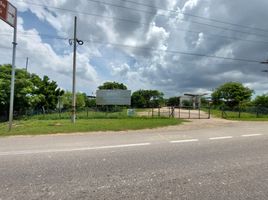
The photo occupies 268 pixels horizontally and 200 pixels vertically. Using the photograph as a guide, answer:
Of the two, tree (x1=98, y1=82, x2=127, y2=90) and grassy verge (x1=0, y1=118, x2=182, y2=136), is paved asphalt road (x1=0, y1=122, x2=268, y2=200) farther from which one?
tree (x1=98, y1=82, x2=127, y2=90)

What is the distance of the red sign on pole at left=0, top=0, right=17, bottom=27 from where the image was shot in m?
12.0

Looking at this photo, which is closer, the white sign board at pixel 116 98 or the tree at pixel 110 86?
the white sign board at pixel 116 98

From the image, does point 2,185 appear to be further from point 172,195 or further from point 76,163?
point 172,195

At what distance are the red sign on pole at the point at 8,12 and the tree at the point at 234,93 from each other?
2508 inches

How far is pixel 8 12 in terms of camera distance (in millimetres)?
12461

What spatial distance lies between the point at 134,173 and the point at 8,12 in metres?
11.7

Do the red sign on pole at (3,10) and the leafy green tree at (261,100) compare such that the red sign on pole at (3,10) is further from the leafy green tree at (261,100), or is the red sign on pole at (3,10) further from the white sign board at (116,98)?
the leafy green tree at (261,100)

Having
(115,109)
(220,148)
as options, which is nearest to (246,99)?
(115,109)

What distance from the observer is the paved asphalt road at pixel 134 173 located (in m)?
3.90

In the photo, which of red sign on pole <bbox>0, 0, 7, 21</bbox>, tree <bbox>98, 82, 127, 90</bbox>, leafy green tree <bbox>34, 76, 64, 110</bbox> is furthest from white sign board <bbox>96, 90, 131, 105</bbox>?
tree <bbox>98, 82, 127, 90</bbox>

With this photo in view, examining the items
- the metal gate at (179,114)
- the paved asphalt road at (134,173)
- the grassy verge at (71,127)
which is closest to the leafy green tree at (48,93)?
the metal gate at (179,114)

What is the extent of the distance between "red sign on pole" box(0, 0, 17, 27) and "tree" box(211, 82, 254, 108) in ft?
209

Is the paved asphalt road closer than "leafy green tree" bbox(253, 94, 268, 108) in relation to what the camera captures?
Yes

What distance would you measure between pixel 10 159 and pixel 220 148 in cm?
608
